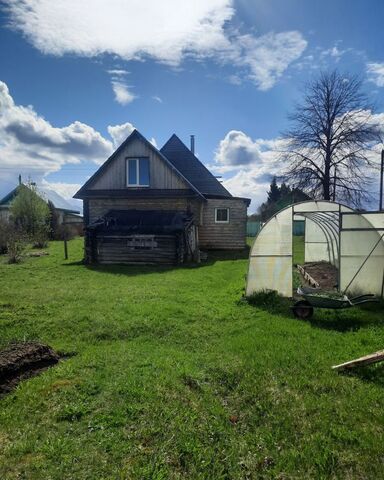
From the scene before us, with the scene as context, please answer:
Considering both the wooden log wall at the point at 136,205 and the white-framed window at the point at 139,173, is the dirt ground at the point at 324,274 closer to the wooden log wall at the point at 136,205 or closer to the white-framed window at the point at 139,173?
the wooden log wall at the point at 136,205

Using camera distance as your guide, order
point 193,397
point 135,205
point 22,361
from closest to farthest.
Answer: point 193,397 → point 22,361 → point 135,205

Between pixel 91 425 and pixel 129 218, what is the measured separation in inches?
614

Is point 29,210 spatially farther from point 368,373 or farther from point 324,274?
point 368,373

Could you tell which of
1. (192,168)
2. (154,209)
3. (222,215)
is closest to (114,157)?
(154,209)

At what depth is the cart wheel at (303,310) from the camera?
7.93 meters

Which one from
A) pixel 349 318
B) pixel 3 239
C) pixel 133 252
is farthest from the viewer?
pixel 3 239

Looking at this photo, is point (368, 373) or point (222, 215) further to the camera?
point (222, 215)

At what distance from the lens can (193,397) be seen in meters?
4.57

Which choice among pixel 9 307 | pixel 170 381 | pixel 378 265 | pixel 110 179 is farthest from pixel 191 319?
pixel 110 179

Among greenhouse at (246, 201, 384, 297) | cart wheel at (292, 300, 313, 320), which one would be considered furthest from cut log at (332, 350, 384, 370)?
greenhouse at (246, 201, 384, 297)

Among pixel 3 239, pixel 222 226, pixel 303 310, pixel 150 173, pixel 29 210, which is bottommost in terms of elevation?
pixel 303 310

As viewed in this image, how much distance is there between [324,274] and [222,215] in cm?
1044

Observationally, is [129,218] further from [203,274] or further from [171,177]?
[203,274]

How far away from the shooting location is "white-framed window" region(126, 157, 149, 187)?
20156 millimetres
